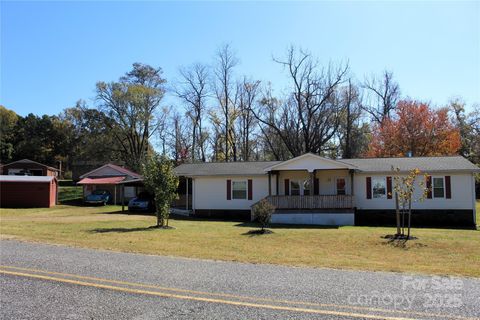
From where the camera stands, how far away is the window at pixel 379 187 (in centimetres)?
2539

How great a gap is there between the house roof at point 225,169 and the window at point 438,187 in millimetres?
9408

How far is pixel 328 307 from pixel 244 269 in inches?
117

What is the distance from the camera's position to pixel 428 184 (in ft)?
80.6

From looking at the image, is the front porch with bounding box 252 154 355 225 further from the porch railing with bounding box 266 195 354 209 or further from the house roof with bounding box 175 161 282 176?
the house roof with bounding box 175 161 282 176

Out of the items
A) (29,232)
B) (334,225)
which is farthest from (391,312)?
(334,225)

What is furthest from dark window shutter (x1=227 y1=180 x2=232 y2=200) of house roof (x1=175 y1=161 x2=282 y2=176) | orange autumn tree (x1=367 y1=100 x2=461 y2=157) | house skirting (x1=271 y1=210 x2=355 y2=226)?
orange autumn tree (x1=367 y1=100 x2=461 y2=157)

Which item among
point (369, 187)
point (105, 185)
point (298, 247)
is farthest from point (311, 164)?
point (105, 185)

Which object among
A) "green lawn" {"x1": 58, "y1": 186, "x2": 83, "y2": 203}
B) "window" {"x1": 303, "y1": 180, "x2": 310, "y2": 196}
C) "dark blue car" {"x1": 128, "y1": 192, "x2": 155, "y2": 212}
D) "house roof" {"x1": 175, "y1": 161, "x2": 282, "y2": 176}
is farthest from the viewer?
"green lawn" {"x1": 58, "y1": 186, "x2": 83, "y2": 203}

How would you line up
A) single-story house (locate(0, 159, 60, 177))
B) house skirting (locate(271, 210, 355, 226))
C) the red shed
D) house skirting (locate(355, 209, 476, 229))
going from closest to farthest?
house skirting (locate(271, 210, 355, 226)) < house skirting (locate(355, 209, 476, 229)) < the red shed < single-story house (locate(0, 159, 60, 177))

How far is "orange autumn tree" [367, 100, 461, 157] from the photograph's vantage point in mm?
40844

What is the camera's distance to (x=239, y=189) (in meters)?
27.8

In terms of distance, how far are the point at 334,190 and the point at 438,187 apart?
5844mm

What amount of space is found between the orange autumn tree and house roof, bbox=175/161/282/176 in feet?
59.3

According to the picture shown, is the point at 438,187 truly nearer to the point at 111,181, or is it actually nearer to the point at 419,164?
the point at 419,164
